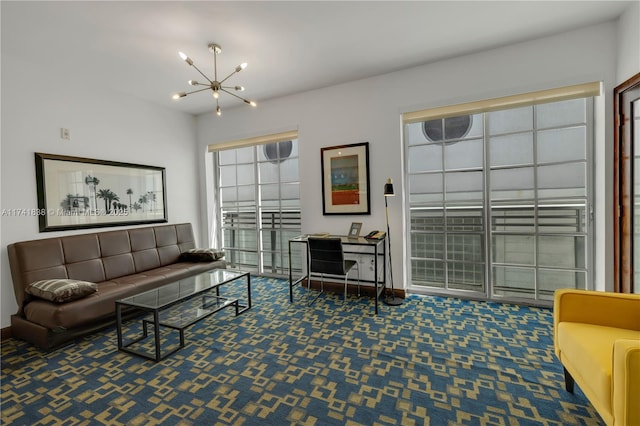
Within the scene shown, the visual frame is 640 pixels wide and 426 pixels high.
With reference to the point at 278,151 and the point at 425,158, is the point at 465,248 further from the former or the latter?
the point at 278,151

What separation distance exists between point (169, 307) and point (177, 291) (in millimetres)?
163

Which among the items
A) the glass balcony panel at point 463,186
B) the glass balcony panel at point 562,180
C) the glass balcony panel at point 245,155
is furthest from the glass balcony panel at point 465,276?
the glass balcony panel at point 245,155

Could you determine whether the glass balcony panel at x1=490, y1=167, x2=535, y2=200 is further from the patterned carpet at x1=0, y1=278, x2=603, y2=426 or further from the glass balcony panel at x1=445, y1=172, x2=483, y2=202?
the patterned carpet at x1=0, y1=278, x2=603, y2=426

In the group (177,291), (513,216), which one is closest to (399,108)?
(513,216)

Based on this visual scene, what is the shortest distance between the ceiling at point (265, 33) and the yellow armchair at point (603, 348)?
2340 millimetres

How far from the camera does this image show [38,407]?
1.79 meters

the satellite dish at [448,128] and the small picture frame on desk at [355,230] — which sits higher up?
the satellite dish at [448,128]

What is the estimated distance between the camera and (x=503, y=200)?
10.6ft

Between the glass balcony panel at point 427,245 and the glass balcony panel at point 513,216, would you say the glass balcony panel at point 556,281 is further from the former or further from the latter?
the glass balcony panel at point 427,245

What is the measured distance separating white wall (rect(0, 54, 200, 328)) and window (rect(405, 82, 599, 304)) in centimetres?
363

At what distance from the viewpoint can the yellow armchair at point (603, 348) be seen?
1.15 m

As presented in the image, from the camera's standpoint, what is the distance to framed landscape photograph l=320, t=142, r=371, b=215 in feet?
12.2

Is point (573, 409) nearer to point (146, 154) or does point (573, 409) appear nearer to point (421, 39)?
point (421, 39)

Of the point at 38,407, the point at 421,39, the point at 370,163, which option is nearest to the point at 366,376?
the point at 38,407
